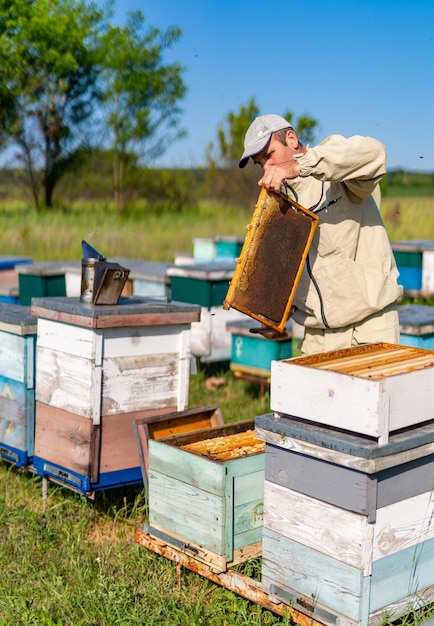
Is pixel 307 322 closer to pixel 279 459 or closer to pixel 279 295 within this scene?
pixel 279 295

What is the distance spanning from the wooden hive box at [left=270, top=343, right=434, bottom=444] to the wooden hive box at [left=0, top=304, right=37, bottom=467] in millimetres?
1907

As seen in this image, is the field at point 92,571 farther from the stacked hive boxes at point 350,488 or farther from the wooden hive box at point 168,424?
the wooden hive box at point 168,424

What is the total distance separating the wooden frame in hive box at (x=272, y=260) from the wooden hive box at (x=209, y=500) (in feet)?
1.96

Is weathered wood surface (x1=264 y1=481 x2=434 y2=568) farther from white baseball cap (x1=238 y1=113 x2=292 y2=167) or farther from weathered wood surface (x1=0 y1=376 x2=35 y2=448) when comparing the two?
weathered wood surface (x1=0 y1=376 x2=35 y2=448)

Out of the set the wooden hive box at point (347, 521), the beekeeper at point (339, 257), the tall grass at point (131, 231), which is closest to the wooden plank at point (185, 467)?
the wooden hive box at point (347, 521)

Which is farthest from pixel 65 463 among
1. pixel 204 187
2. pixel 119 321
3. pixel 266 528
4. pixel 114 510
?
pixel 204 187

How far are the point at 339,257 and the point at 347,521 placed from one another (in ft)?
3.56

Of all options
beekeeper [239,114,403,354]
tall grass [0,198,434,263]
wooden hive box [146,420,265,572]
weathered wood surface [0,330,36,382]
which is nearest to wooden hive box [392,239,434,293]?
tall grass [0,198,434,263]

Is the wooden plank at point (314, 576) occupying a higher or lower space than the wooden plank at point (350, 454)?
lower

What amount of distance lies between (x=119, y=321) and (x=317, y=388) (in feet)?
4.67

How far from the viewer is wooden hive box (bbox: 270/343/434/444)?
2.33 m

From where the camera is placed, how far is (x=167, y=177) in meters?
26.9

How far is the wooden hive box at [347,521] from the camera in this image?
237cm

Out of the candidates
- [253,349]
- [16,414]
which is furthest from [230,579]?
[253,349]
